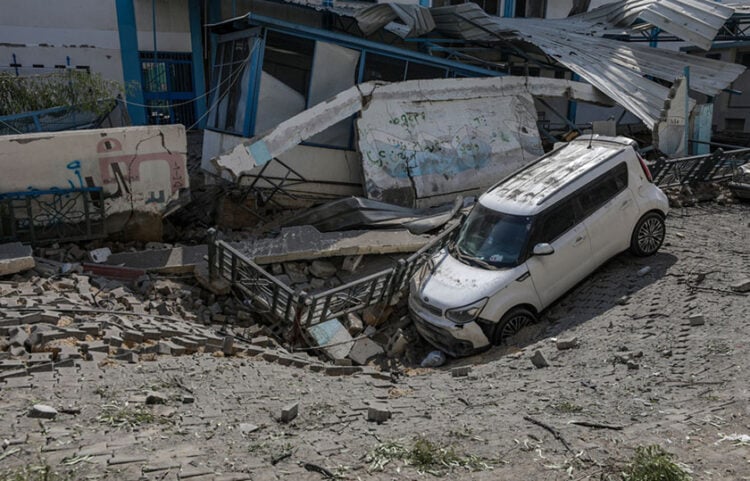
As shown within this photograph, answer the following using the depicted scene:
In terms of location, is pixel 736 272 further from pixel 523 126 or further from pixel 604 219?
pixel 523 126

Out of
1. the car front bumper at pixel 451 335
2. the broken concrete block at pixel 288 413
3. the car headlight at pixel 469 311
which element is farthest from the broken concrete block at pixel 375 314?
the broken concrete block at pixel 288 413

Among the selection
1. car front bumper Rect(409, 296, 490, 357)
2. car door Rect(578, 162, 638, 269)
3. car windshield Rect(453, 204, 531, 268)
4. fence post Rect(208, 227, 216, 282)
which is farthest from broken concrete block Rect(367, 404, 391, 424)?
car door Rect(578, 162, 638, 269)

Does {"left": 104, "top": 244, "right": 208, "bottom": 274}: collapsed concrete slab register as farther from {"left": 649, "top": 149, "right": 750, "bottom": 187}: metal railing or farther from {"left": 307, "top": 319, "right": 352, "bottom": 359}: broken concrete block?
{"left": 649, "top": 149, "right": 750, "bottom": 187}: metal railing

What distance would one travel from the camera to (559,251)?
8.45m

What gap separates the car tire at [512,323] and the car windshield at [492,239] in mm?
639

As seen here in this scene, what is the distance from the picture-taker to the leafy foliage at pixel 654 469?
3.91 meters

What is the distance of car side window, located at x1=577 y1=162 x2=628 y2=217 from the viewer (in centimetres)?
873

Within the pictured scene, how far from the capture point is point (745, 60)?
22.9 metres

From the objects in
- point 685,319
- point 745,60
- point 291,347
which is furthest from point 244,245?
point 745,60

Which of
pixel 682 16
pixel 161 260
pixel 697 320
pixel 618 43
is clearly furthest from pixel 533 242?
pixel 682 16

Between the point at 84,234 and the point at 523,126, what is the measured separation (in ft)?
30.6

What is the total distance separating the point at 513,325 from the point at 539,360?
1374mm

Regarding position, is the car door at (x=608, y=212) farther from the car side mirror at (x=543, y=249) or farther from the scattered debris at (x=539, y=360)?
the scattered debris at (x=539, y=360)

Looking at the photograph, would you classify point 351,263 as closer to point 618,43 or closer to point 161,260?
point 161,260
